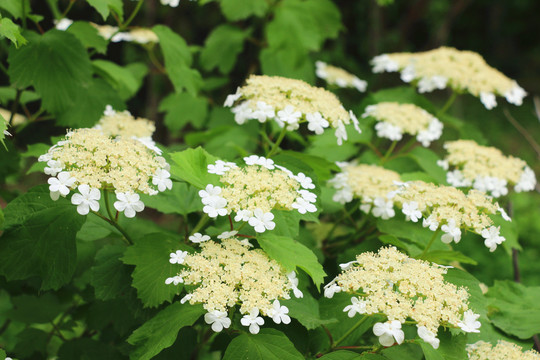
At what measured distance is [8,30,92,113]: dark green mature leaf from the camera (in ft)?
6.12

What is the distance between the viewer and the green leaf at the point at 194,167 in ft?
5.19

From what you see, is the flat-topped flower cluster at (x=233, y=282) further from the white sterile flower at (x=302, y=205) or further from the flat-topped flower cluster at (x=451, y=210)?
the flat-topped flower cluster at (x=451, y=210)

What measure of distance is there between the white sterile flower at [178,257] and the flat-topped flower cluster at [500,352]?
942 millimetres

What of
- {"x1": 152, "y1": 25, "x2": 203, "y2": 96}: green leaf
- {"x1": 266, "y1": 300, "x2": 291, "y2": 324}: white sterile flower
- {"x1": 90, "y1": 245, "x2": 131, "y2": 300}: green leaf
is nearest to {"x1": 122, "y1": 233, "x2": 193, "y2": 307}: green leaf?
{"x1": 90, "y1": 245, "x2": 131, "y2": 300}: green leaf

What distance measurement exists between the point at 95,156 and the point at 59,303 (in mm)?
1110

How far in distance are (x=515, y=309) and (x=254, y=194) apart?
1121 millimetres

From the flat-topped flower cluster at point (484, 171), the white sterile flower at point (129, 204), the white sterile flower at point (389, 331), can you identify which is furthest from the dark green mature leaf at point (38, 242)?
the flat-topped flower cluster at point (484, 171)

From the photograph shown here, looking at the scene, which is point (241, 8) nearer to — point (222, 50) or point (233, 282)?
point (222, 50)

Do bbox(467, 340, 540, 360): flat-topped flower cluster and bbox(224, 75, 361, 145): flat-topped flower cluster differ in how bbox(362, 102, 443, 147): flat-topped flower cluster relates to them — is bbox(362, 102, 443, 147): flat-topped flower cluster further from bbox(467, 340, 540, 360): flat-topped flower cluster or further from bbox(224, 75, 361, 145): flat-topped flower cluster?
bbox(467, 340, 540, 360): flat-topped flower cluster

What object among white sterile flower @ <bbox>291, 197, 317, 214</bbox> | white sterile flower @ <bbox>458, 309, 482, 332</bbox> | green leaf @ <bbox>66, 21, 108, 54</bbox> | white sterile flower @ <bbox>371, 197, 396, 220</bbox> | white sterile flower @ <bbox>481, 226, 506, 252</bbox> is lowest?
white sterile flower @ <bbox>371, 197, 396, 220</bbox>

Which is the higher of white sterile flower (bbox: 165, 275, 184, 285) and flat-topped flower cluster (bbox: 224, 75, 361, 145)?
flat-topped flower cluster (bbox: 224, 75, 361, 145)

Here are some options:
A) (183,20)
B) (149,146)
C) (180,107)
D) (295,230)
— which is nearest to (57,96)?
(149,146)

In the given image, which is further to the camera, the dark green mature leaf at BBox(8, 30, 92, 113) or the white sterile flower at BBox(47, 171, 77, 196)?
the dark green mature leaf at BBox(8, 30, 92, 113)

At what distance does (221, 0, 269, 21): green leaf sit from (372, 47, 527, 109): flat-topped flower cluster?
0.83 meters
